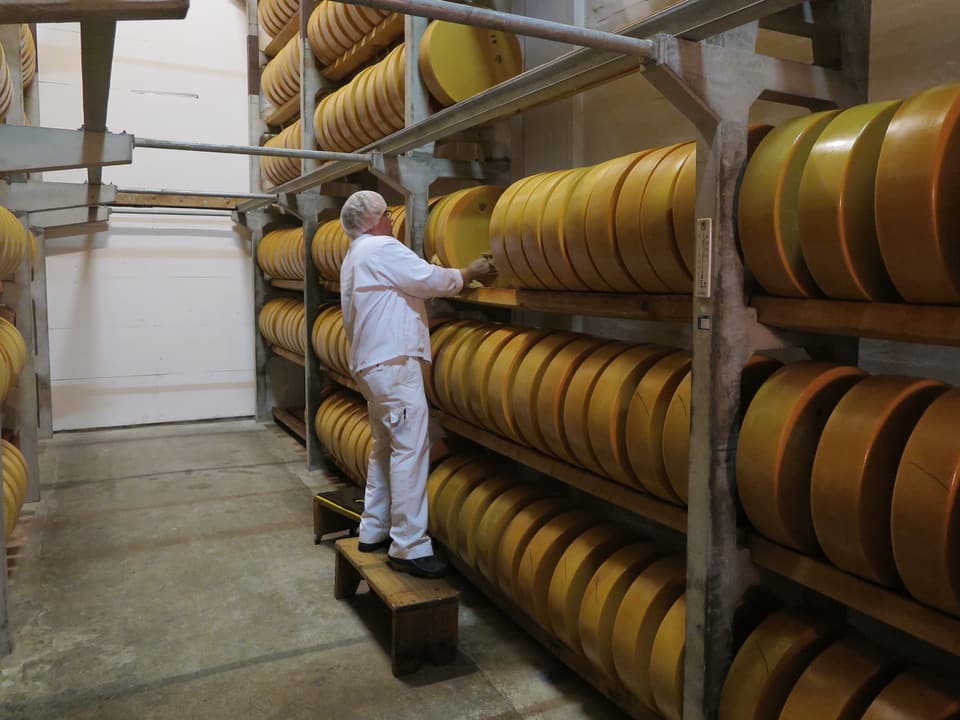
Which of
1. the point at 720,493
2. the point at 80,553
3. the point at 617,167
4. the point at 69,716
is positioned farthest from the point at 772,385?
the point at 80,553

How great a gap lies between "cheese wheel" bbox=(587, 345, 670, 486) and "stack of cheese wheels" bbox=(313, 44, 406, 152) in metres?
2.55

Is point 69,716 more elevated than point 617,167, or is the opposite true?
point 617,167

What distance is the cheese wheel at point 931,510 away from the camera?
58.1 inches

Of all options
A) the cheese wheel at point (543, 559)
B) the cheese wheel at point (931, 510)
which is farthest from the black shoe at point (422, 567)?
the cheese wheel at point (931, 510)

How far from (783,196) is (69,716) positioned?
289 cm

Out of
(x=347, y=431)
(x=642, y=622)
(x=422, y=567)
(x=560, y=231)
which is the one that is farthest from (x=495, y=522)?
(x=347, y=431)

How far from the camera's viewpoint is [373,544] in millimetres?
3600

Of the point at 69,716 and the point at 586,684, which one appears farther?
Result: the point at 586,684

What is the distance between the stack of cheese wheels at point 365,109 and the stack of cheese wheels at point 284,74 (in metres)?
0.90

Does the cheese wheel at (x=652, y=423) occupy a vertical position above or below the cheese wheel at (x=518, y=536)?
above

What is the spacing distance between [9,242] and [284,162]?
142 inches

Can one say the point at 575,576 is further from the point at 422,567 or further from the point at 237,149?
the point at 237,149

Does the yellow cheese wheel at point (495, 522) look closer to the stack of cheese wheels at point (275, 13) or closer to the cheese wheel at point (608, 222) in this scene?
the cheese wheel at point (608, 222)

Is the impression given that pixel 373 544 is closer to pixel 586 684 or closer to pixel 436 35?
pixel 586 684
